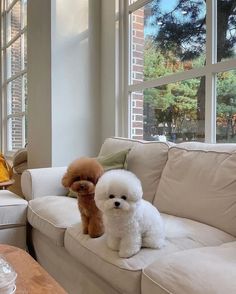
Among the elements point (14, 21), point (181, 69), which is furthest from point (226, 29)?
point (14, 21)

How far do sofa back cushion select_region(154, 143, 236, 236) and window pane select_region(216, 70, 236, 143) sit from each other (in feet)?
1.16

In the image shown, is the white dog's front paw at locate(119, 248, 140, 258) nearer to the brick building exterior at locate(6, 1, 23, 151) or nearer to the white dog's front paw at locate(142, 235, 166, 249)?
the white dog's front paw at locate(142, 235, 166, 249)

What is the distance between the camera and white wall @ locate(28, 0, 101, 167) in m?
3.04

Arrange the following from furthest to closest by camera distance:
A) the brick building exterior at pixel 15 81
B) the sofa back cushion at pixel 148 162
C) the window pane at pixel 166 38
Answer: the brick building exterior at pixel 15 81 < the window pane at pixel 166 38 < the sofa back cushion at pixel 148 162

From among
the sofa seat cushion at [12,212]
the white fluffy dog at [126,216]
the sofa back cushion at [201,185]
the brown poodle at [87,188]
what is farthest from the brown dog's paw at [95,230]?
the sofa seat cushion at [12,212]

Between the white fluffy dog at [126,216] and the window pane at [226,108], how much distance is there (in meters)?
1.03

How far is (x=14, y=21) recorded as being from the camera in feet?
16.4

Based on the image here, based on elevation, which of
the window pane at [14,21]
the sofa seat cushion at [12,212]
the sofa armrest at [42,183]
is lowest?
the sofa seat cushion at [12,212]

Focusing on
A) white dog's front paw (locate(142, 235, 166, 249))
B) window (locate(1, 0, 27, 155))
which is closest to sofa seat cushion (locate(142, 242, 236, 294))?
white dog's front paw (locate(142, 235, 166, 249))

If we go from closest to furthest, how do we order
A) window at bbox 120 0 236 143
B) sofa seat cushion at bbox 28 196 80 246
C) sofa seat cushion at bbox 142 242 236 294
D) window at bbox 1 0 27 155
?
sofa seat cushion at bbox 142 242 236 294 < sofa seat cushion at bbox 28 196 80 246 < window at bbox 120 0 236 143 < window at bbox 1 0 27 155

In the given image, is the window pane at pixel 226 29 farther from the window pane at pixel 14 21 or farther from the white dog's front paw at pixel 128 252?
the window pane at pixel 14 21

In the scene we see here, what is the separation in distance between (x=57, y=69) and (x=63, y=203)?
1492mm

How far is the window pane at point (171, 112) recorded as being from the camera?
231cm

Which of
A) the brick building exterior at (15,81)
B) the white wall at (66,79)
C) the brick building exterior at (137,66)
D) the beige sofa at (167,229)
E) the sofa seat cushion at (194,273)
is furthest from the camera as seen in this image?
the brick building exterior at (15,81)
